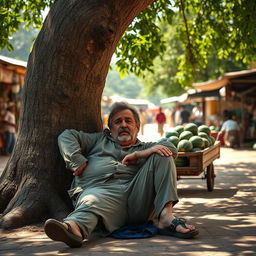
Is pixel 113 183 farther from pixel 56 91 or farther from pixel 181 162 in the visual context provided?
pixel 181 162

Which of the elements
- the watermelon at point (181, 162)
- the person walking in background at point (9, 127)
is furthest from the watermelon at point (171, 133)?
the person walking in background at point (9, 127)

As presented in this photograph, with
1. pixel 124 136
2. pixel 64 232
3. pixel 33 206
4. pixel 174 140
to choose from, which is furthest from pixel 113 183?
pixel 174 140

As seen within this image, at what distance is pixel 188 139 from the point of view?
859 centimetres

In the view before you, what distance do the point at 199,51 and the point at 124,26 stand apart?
28.9ft

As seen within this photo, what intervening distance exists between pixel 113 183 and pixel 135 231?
1.90ft

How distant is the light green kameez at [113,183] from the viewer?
16.8 feet

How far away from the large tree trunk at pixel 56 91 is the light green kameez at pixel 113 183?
354 mm

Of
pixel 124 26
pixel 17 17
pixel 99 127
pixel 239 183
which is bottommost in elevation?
pixel 239 183

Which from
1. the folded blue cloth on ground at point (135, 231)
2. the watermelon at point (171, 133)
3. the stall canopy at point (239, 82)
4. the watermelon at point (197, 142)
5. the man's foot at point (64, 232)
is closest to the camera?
the man's foot at point (64, 232)

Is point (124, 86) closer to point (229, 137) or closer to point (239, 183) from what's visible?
point (229, 137)

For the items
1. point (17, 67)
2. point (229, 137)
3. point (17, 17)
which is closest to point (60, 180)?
point (17, 17)

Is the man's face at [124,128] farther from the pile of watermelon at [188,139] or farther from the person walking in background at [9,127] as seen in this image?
the person walking in background at [9,127]

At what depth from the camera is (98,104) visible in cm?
663

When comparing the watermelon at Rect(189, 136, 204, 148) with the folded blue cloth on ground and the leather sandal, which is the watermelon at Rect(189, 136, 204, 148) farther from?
the leather sandal
